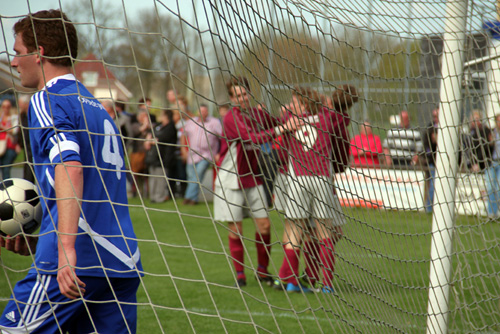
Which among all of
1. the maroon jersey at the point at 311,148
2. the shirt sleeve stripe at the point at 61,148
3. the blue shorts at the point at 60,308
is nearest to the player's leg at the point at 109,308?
the blue shorts at the point at 60,308

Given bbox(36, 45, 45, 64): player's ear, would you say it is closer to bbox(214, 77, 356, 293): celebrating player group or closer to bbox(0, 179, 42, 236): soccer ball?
bbox(0, 179, 42, 236): soccer ball

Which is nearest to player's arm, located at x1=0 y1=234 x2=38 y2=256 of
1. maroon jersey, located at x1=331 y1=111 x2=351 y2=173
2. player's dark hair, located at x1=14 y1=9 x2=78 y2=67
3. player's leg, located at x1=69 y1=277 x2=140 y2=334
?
player's leg, located at x1=69 y1=277 x2=140 y2=334

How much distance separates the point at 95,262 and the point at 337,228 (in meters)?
1.38

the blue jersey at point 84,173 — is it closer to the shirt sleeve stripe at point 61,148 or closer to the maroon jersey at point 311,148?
the shirt sleeve stripe at point 61,148

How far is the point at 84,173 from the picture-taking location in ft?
7.97

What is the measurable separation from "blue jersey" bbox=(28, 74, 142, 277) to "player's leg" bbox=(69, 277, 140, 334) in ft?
0.21

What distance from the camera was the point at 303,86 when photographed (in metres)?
3.26

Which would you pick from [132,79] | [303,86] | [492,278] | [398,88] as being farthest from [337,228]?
[132,79]

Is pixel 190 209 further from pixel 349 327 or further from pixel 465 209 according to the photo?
pixel 349 327

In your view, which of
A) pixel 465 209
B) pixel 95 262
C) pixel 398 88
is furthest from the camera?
pixel 465 209

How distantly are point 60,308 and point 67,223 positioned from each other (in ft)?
1.25

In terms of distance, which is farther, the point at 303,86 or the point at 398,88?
the point at 398,88

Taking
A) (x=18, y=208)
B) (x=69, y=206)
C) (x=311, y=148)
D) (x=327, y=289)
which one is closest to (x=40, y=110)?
(x=69, y=206)

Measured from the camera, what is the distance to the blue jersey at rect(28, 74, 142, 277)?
7.63ft
